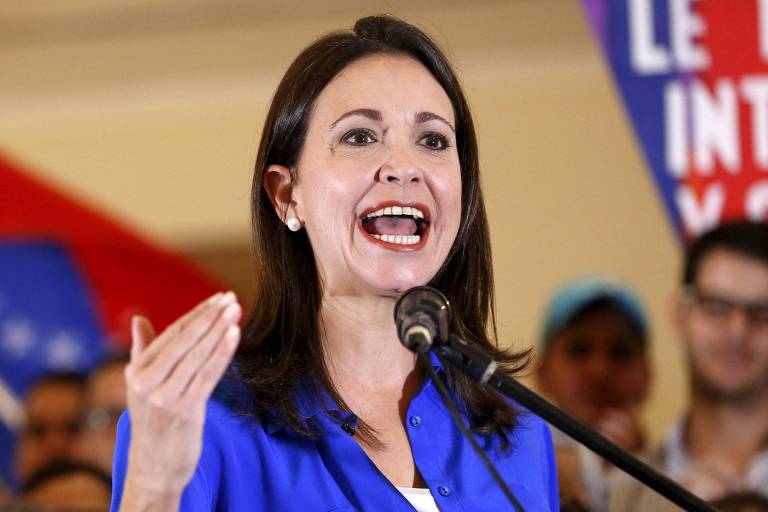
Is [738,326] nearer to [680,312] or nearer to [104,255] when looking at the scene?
[680,312]

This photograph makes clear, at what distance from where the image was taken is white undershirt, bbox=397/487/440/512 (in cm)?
183

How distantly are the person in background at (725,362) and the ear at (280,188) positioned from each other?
1.87m

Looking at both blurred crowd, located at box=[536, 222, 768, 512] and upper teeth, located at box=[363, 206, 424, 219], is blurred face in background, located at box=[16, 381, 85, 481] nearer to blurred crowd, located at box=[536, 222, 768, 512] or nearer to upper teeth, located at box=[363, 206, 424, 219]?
blurred crowd, located at box=[536, 222, 768, 512]

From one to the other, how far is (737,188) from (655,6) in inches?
22.3

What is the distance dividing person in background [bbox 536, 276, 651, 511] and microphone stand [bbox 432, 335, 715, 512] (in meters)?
2.32

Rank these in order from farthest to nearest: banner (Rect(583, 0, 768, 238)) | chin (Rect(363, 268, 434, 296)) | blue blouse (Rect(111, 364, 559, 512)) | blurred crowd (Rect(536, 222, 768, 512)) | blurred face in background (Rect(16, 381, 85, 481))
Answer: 1. blurred face in background (Rect(16, 381, 85, 481))
2. blurred crowd (Rect(536, 222, 768, 512))
3. banner (Rect(583, 0, 768, 238))
4. chin (Rect(363, 268, 434, 296))
5. blue blouse (Rect(111, 364, 559, 512))

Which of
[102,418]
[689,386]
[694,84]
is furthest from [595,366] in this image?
[102,418]

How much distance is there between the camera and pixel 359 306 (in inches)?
77.9

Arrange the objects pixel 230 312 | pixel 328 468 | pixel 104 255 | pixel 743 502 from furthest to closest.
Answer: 1. pixel 104 255
2. pixel 743 502
3. pixel 328 468
4. pixel 230 312

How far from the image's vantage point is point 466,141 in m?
2.15

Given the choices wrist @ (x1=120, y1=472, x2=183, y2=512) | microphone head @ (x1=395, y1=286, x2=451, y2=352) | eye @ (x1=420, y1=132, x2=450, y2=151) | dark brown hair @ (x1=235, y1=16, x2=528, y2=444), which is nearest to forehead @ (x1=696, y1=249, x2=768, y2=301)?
dark brown hair @ (x1=235, y1=16, x2=528, y2=444)

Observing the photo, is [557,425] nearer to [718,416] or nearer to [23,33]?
[718,416]

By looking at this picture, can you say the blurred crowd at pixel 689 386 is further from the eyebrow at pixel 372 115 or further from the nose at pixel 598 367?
the eyebrow at pixel 372 115

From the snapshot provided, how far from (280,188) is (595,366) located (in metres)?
2.20
